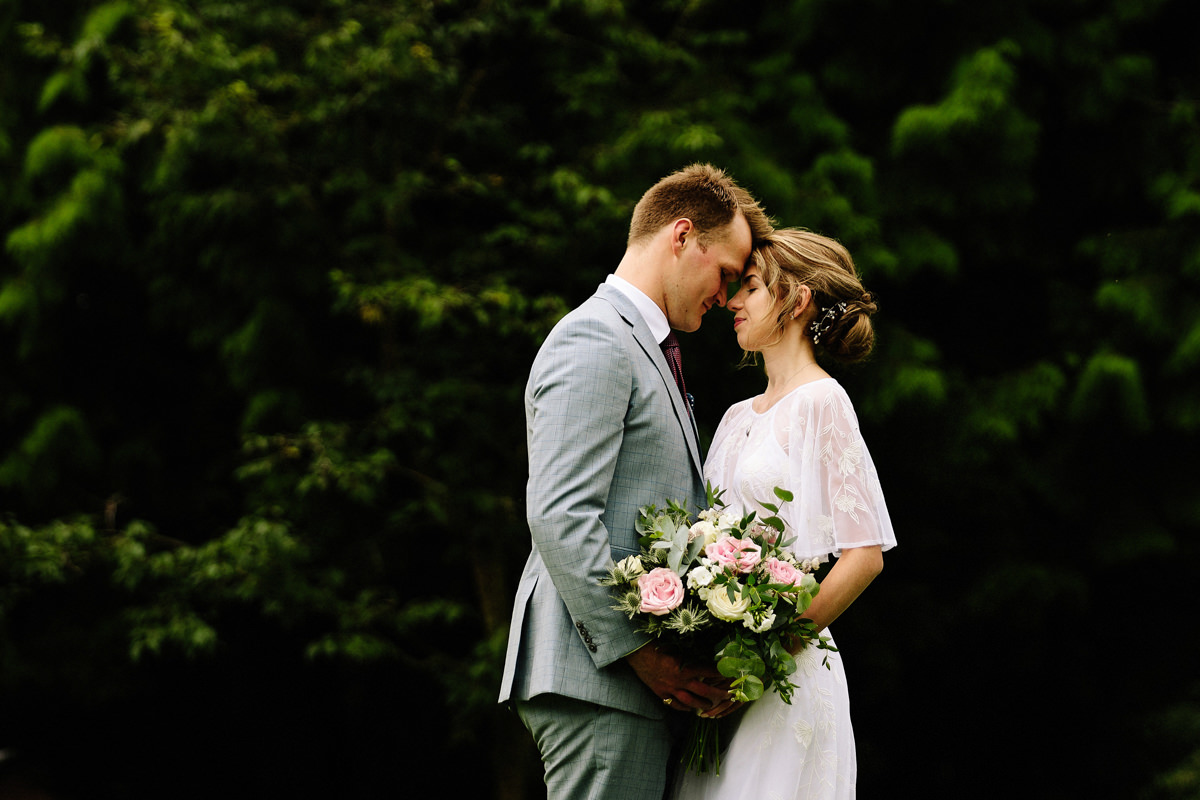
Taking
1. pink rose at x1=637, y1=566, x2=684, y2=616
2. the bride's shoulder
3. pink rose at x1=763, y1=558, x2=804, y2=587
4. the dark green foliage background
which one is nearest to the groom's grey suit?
pink rose at x1=637, y1=566, x2=684, y2=616

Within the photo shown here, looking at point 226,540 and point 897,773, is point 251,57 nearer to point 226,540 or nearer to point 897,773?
point 226,540

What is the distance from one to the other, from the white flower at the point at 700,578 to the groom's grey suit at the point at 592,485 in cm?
19

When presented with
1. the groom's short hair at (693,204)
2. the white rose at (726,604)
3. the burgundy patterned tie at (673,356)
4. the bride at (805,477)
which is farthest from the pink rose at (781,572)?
the groom's short hair at (693,204)

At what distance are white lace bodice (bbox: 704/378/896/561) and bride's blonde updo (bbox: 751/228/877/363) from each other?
0.18 metres

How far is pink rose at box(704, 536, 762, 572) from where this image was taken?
7.39 feet

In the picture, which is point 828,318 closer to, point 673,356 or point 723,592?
point 673,356

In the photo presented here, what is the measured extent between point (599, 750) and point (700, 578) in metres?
0.49

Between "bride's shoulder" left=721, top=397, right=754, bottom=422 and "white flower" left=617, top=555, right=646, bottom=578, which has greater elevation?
"bride's shoulder" left=721, top=397, right=754, bottom=422

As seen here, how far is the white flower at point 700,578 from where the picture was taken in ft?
7.31

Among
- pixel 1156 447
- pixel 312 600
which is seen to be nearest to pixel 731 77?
pixel 1156 447

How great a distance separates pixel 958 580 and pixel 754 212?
12.8ft

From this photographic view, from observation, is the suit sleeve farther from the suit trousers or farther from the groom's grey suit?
the suit trousers

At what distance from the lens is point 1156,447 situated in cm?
573

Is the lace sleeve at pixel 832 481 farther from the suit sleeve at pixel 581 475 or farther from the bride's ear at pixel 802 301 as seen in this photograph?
the suit sleeve at pixel 581 475
